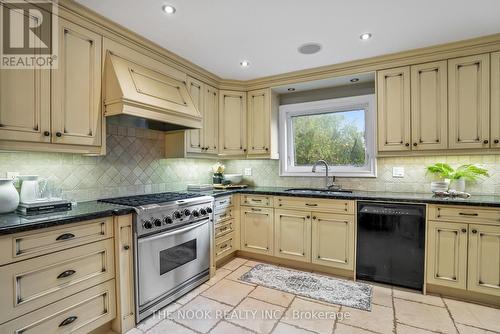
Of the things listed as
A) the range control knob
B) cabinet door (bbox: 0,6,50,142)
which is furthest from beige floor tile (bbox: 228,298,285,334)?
cabinet door (bbox: 0,6,50,142)

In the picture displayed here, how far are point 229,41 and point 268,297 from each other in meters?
2.46

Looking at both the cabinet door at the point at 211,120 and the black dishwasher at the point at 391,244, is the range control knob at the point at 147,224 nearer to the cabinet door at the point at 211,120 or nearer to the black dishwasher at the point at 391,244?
the cabinet door at the point at 211,120

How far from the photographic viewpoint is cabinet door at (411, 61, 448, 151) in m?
2.57

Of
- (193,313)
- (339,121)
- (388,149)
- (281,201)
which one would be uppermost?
(339,121)

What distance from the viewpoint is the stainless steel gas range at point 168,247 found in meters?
1.99

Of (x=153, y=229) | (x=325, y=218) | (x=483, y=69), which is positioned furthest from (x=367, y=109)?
(x=153, y=229)

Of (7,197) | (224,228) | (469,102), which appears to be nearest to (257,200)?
(224,228)

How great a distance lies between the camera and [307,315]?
6.88 feet

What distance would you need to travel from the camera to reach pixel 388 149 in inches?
111

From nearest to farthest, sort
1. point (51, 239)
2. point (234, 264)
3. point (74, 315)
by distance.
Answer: point (51, 239)
point (74, 315)
point (234, 264)

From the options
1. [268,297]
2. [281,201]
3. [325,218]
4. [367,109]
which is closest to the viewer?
[268,297]

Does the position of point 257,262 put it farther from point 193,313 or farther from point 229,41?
point 229,41

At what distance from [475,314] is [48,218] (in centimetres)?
325

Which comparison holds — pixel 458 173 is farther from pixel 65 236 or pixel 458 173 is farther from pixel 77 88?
pixel 77 88
